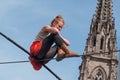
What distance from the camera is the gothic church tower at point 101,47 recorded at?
1852 inches

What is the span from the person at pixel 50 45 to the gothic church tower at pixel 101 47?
130 ft

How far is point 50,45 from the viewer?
488cm

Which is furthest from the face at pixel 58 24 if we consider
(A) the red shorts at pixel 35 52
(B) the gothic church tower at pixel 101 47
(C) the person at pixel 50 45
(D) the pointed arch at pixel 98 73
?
(D) the pointed arch at pixel 98 73

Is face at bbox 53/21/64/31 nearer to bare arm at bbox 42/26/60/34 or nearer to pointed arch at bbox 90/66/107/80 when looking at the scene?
bare arm at bbox 42/26/60/34

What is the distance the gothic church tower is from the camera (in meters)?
47.0

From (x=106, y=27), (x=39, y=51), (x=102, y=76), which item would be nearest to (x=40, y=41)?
(x=39, y=51)

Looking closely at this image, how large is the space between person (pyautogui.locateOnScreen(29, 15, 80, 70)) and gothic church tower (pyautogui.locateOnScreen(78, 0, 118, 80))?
130 ft

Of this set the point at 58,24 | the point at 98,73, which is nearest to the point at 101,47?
the point at 98,73

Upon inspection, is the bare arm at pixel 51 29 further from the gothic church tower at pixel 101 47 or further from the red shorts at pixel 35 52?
the gothic church tower at pixel 101 47

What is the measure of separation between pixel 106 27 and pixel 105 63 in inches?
192

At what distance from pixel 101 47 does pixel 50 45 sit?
44278 mm

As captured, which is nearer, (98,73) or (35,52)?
(35,52)

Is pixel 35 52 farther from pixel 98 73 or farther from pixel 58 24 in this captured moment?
pixel 98 73

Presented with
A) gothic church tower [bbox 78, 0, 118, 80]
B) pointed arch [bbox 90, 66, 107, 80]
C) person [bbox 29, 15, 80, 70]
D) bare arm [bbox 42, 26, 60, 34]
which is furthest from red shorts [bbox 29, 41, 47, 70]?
pointed arch [bbox 90, 66, 107, 80]
